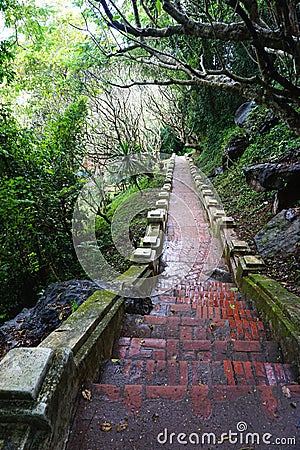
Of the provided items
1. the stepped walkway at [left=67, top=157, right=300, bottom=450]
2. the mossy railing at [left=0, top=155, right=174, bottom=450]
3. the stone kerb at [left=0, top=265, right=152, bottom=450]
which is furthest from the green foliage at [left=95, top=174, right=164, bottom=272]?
the stone kerb at [left=0, top=265, right=152, bottom=450]

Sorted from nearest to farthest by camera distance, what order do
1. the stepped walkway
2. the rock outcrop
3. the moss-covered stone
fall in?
the stepped walkway
the moss-covered stone
the rock outcrop

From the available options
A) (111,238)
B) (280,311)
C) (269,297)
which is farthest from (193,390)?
(111,238)

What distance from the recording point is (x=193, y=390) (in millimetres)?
1908

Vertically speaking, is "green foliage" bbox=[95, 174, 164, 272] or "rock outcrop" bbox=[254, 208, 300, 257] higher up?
"rock outcrop" bbox=[254, 208, 300, 257]

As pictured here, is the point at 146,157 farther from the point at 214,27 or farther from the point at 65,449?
the point at 65,449

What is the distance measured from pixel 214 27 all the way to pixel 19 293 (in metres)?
4.94

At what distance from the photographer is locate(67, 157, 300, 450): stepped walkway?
1.64 metres

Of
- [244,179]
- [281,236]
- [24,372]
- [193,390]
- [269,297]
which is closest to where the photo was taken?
[24,372]

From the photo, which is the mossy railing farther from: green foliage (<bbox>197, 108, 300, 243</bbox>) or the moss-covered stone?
green foliage (<bbox>197, 108, 300, 243</bbox>)

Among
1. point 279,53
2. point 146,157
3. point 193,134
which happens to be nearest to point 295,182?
point 279,53

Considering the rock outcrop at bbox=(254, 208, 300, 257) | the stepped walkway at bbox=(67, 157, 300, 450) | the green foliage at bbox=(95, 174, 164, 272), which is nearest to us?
the stepped walkway at bbox=(67, 157, 300, 450)

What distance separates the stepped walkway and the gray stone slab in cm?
47

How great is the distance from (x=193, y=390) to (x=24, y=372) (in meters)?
1.09

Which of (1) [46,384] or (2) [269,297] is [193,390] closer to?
(1) [46,384]
